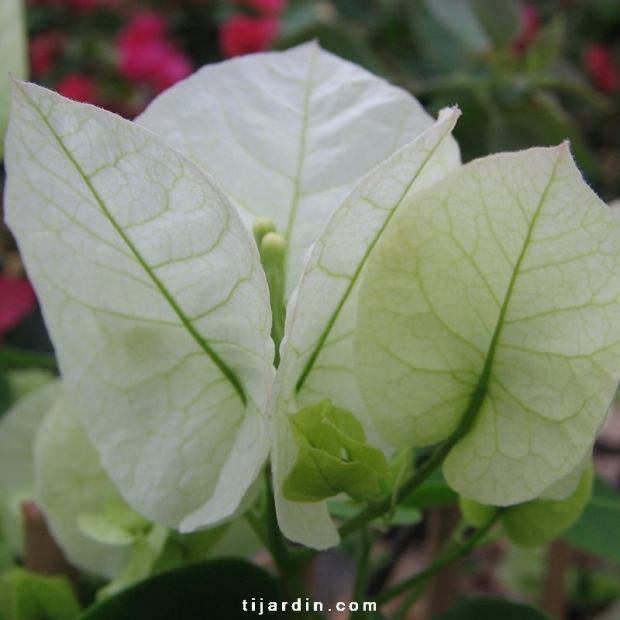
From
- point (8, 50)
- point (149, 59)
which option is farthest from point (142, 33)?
point (8, 50)

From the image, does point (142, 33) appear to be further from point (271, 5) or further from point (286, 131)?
point (286, 131)

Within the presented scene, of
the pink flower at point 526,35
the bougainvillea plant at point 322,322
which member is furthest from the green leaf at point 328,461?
the pink flower at point 526,35

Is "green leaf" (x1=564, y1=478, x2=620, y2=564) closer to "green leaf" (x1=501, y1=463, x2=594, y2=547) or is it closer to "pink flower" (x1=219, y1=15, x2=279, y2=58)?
"green leaf" (x1=501, y1=463, x2=594, y2=547)

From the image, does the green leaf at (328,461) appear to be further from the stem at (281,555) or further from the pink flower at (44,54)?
the pink flower at (44,54)

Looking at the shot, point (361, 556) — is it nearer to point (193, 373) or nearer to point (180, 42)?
point (193, 373)

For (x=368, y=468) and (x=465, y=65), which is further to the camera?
(x=465, y=65)

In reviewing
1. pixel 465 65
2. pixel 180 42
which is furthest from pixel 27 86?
pixel 180 42

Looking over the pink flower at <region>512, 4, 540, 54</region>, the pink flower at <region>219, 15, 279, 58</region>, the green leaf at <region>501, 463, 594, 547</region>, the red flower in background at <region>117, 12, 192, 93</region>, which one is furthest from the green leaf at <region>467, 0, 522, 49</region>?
the green leaf at <region>501, 463, 594, 547</region>
